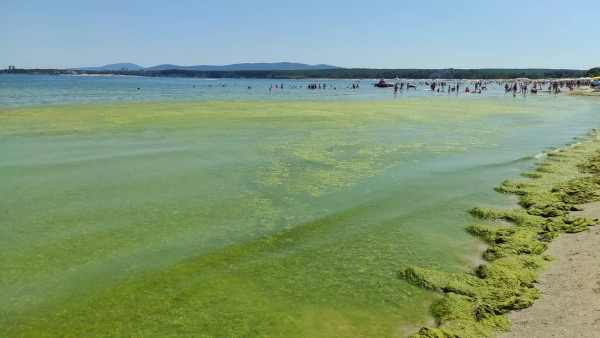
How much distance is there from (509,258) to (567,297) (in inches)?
62.6

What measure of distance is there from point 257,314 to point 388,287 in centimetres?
220

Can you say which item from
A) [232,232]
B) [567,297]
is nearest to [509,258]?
[567,297]

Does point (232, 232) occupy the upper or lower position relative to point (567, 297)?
lower

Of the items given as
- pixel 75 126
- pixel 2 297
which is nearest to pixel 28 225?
pixel 2 297

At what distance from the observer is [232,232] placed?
9.64m

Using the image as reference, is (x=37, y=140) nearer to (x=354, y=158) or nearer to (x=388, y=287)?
(x=354, y=158)

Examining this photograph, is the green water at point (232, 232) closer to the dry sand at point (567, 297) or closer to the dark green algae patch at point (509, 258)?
the dark green algae patch at point (509, 258)

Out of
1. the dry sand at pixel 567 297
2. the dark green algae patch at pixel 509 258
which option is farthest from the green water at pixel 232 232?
the dry sand at pixel 567 297

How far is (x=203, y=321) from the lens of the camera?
20.7 ft

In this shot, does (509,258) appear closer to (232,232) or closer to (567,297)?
(567,297)

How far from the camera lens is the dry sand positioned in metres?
5.69

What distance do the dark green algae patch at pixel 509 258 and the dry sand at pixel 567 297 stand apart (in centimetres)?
15

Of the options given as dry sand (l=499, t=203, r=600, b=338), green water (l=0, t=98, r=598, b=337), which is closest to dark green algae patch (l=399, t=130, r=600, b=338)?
dry sand (l=499, t=203, r=600, b=338)

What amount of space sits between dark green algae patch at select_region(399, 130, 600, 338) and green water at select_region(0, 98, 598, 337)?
14.0 inches
